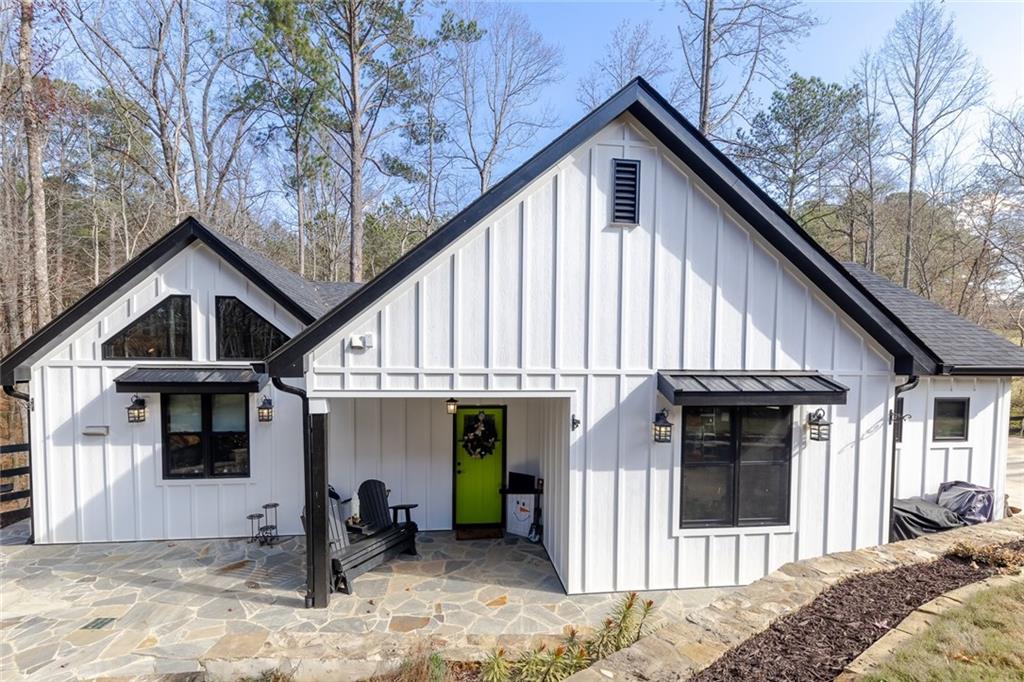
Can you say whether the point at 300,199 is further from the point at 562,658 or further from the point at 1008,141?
the point at 1008,141

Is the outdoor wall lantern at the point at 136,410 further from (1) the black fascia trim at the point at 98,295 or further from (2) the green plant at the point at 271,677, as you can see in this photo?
(2) the green plant at the point at 271,677

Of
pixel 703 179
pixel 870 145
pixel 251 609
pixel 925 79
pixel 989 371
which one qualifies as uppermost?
pixel 925 79

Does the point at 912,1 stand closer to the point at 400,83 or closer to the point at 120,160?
the point at 400,83

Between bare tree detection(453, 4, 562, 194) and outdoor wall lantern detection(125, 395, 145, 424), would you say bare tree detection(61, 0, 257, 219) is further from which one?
outdoor wall lantern detection(125, 395, 145, 424)

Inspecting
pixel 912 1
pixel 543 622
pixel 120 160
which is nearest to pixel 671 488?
pixel 543 622

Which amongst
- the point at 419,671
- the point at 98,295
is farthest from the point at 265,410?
the point at 419,671

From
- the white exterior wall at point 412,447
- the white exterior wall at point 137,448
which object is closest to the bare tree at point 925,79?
the white exterior wall at point 412,447

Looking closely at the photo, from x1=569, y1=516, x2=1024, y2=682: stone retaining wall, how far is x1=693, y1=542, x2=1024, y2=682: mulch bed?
0.25 ft

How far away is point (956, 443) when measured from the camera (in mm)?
7801

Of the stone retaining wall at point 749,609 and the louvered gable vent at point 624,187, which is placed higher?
the louvered gable vent at point 624,187

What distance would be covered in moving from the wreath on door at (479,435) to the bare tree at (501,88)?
13892 mm

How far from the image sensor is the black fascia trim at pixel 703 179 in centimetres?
522

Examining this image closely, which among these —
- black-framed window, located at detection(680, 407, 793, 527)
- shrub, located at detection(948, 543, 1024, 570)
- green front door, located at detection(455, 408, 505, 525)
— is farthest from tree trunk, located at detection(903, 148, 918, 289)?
green front door, located at detection(455, 408, 505, 525)

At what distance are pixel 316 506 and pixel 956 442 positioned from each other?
10.0 m
